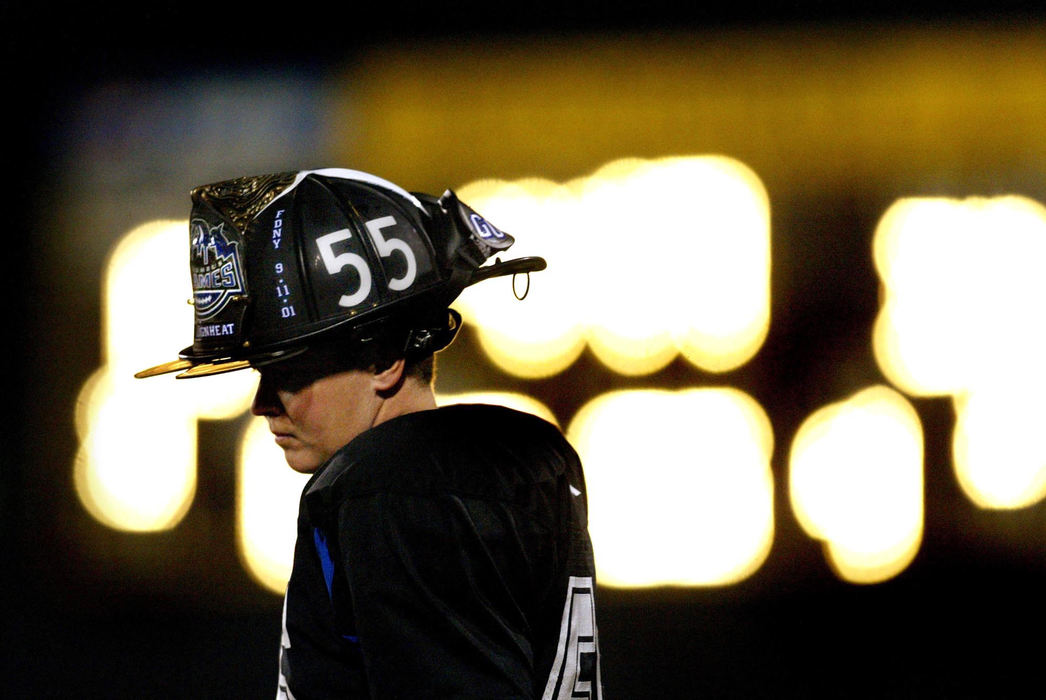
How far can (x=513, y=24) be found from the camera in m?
4.55

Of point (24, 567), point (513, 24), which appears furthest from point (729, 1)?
point (24, 567)

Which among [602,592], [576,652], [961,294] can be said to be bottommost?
[602,592]

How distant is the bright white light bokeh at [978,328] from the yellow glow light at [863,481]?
0.15m

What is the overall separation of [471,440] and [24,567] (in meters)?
4.01

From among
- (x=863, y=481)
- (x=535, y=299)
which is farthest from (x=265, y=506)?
(x=863, y=481)

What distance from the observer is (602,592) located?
4.34 m

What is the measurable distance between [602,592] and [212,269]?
324 centimetres

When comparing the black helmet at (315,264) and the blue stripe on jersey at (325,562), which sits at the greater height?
the black helmet at (315,264)

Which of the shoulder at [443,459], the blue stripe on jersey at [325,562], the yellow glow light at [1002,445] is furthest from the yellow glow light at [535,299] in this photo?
the blue stripe on jersey at [325,562]

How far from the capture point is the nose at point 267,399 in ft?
4.36

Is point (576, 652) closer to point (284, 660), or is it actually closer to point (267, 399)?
point (284, 660)

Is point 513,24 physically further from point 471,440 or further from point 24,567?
point 471,440

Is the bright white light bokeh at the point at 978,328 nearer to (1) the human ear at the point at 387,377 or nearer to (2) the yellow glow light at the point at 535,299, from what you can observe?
(2) the yellow glow light at the point at 535,299

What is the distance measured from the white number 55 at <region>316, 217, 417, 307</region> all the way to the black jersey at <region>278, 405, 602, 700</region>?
0.53ft
